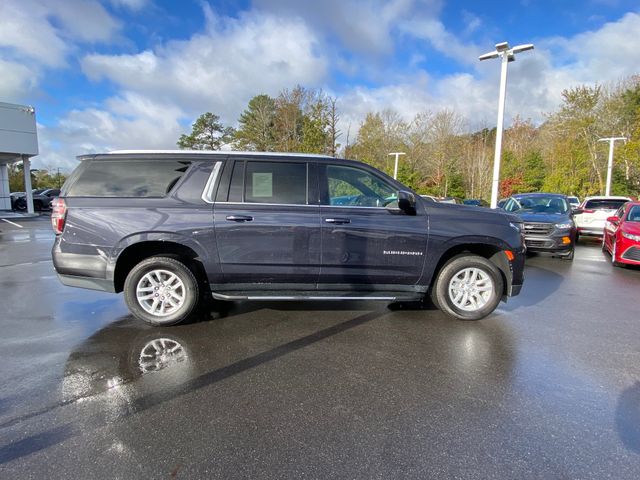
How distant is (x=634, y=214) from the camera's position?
8766mm

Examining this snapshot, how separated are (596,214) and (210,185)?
1369 centimetres

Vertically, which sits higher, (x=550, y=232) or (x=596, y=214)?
(x=596, y=214)

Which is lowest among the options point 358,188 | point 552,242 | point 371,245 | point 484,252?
point 552,242

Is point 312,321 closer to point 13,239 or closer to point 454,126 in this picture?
point 13,239

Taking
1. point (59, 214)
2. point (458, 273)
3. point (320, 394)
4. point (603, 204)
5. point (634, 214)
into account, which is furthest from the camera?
point (603, 204)

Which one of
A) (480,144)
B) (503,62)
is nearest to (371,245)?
(503,62)

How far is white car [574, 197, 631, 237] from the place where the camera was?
42.7 feet

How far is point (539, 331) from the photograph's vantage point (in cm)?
446

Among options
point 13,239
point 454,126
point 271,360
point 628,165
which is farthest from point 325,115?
point 271,360

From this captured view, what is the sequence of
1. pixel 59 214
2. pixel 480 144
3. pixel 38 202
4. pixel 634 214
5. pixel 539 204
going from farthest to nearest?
pixel 480 144 → pixel 38 202 → pixel 539 204 → pixel 634 214 → pixel 59 214

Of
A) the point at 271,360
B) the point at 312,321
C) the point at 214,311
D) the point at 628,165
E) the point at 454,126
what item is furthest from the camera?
the point at 454,126

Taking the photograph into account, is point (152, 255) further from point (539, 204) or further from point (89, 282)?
point (539, 204)

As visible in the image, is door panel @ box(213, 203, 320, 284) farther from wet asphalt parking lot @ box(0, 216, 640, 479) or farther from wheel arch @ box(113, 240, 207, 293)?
wet asphalt parking lot @ box(0, 216, 640, 479)

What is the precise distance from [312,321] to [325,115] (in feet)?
78.4
